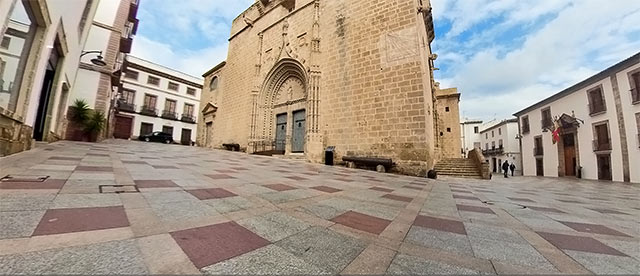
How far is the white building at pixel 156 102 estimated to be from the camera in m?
21.0

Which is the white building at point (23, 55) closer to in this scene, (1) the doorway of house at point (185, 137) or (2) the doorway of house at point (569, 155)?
(1) the doorway of house at point (185, 137)

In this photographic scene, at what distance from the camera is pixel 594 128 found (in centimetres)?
1447

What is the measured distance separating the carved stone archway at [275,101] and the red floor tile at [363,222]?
952 centimetres

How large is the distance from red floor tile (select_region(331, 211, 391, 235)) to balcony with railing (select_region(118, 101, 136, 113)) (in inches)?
1029

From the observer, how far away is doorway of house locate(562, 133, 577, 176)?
16.0 m

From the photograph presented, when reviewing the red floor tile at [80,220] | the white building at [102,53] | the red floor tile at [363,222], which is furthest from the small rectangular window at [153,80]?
the red floor tile at [363,222]

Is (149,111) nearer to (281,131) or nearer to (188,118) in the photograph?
(188,118)

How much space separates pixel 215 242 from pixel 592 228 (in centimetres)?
309

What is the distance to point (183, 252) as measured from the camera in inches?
39.8

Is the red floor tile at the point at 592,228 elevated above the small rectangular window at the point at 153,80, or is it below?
below

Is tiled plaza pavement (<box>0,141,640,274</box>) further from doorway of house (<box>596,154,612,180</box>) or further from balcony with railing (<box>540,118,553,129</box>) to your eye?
balcony with railing (<box>540,118,553,129</box>)

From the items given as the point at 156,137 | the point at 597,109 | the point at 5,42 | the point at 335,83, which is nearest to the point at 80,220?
the point at 5,42

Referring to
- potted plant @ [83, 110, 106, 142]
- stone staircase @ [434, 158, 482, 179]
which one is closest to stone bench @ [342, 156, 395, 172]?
stone staircase @ [434, 158, 482, 179]

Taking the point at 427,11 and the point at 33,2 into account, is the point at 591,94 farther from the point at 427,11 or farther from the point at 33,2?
the point at 33,2
